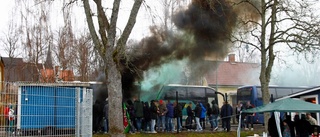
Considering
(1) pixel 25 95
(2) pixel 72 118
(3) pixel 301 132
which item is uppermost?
(1) pixel 25 95

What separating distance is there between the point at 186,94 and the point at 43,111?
1696 cm

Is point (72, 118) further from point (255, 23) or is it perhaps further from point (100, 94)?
point (255, 23)

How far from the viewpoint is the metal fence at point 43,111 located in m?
7.70

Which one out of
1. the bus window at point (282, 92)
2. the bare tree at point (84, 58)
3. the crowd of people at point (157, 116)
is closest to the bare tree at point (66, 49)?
the bare tree at point (84, 58)

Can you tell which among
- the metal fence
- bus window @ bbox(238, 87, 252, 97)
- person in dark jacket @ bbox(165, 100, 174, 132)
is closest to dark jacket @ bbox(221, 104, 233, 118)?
person in dark jacket @ bbox(165, 100, 174, 132)

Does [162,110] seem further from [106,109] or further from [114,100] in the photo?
[114,100]

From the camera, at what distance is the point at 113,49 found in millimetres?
12781

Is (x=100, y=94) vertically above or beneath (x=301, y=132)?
above

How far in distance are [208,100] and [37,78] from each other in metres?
14.0

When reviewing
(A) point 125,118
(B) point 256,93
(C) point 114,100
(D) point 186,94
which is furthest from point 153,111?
(B) point 256,93

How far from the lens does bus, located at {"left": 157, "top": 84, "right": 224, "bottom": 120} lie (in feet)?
77.0

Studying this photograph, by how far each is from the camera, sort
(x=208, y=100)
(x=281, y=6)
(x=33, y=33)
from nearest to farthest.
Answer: (x=281, y=6), (x=208, y=100), (x=33, y=33)

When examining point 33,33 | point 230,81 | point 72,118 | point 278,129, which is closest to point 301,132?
point 278,129

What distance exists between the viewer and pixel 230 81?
4769cm
